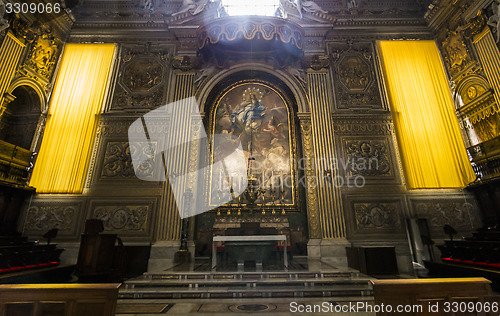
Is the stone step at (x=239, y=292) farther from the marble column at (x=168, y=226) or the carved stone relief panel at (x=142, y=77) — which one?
the carved stone relief panel at (x=142, y=77)

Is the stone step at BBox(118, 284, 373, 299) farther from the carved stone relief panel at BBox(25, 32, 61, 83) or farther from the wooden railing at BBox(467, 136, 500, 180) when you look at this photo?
the carved stone relief panel at BBox(25, 32, 61, 83)

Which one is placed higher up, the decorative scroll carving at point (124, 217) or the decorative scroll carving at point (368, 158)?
the decorative scroll carving at point (368, 158)

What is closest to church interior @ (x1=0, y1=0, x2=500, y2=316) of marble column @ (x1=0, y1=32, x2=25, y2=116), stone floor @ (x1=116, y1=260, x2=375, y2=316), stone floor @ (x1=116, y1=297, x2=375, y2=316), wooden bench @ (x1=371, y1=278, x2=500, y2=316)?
marble column @ (x1=0, y1=32, x2=25, y2=116)

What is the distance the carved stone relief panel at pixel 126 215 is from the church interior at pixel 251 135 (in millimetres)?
54

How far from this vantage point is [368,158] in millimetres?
7188

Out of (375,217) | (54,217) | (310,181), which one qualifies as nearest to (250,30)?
(310,181)

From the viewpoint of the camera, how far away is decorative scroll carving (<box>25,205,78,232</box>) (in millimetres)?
6508

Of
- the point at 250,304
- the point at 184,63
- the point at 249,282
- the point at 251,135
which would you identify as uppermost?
the point at 184,63

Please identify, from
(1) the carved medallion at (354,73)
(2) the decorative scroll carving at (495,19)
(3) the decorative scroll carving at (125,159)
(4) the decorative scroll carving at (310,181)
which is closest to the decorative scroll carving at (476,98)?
(2) the decorative scroll carving at (495,19)

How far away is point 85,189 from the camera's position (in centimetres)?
690

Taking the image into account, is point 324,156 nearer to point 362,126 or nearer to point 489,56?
point 362,126

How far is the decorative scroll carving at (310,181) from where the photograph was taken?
6.64 meters

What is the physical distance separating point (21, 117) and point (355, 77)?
1041 cm

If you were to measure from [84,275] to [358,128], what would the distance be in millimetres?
7575
